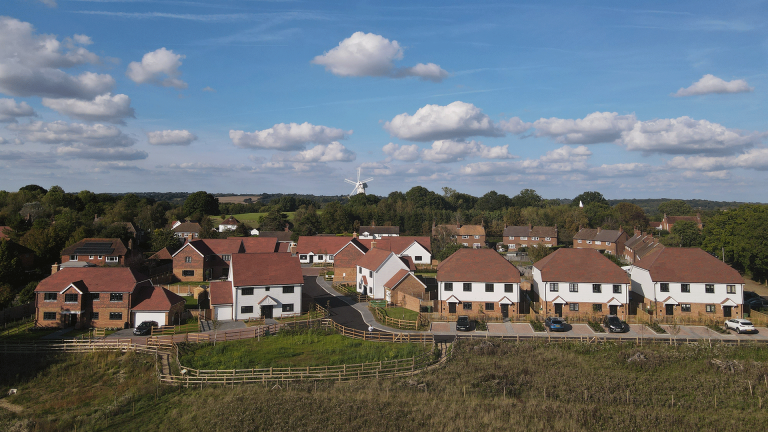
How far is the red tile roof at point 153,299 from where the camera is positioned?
4070 cm

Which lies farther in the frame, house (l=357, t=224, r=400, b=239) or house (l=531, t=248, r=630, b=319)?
house (l=357, t=224, r=400, b=239)

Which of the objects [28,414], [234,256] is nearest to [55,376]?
[28,414]

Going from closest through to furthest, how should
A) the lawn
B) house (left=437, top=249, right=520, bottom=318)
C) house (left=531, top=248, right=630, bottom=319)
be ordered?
the lawn → house (left=531, top=248, right=630, bottom=319) → house (left=437, top=249, right=520, bottom=318)

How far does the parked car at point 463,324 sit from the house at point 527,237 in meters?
69.7

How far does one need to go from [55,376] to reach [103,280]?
12.8 meters

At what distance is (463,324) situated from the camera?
38.2m

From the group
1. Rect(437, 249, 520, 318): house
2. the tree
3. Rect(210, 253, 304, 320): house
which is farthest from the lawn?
the tree

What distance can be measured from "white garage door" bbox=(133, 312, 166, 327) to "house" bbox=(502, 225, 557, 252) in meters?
82.3

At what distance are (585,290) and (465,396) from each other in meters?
22.5

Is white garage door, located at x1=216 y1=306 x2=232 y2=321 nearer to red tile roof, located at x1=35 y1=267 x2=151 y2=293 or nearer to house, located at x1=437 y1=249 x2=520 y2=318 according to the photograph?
red tile roof, located at x1=35 y1=267 x2=151 y2=293

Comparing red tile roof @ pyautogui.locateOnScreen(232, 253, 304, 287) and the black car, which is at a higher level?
red tile roof @ pyautogui.locateOnScreen(232, 253, 304, 287)

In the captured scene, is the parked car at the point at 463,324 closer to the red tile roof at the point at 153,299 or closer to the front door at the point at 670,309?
the front door at the point at 670,309

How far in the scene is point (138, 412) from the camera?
25234mm

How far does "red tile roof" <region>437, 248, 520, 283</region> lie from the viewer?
42906 mm
